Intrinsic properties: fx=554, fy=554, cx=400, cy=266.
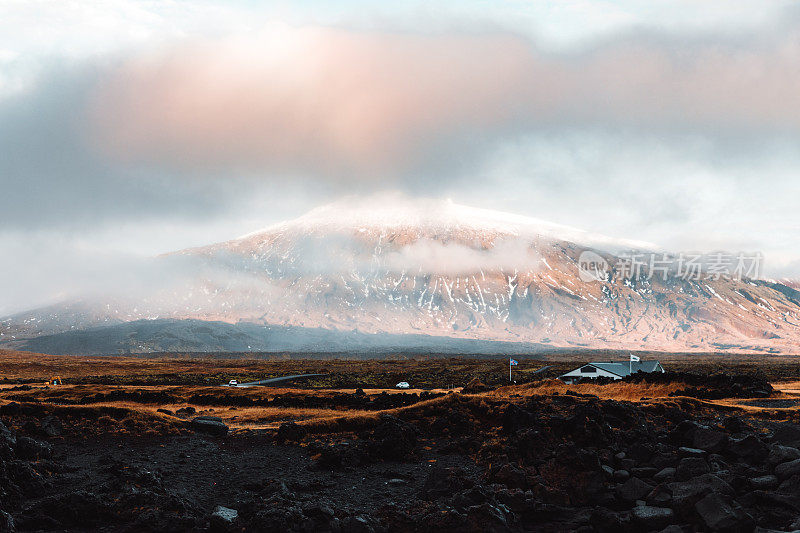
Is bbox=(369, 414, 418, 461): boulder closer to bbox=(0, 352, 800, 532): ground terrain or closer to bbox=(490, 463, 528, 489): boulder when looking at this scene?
bbox=(0, 352, 800, 532): ground terrain

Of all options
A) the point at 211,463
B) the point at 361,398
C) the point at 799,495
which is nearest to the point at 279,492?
the point at 211,463

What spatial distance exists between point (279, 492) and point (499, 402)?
58.0 feet

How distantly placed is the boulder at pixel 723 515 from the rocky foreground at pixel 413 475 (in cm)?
3

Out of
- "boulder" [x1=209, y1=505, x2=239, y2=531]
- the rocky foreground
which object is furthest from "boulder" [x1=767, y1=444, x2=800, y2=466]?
"boulder" [x1=209, y1=505, x2=239, y2=531]

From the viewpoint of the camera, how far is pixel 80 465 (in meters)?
23.5

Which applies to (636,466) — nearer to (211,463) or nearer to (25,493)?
(211,463)

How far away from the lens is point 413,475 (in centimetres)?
2288

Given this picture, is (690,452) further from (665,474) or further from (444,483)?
(444,483)

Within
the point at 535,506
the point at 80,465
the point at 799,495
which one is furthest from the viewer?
the point at 80,465

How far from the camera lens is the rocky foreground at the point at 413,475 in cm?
1616

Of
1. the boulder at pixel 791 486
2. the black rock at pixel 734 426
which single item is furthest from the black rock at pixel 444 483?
the black rock at pixel 734 426

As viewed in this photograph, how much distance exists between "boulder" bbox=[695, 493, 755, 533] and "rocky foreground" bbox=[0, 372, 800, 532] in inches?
1.3

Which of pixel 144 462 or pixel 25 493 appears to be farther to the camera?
pixel 144 462

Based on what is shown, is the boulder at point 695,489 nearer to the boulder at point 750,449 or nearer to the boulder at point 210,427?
the boulder at point 750,449
